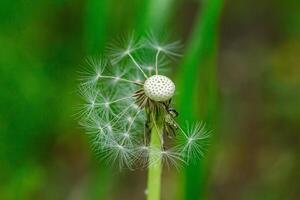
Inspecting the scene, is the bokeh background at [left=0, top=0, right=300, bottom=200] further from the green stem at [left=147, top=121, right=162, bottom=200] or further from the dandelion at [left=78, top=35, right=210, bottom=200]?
the green stem at [left=147, top=121, right=162, bottom=200]

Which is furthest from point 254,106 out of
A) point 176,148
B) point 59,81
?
point 176,148

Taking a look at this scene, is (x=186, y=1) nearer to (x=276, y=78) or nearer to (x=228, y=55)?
(x=228, y=55)

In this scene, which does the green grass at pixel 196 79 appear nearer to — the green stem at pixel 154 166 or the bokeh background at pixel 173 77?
the bokeh background at pixel 173 77

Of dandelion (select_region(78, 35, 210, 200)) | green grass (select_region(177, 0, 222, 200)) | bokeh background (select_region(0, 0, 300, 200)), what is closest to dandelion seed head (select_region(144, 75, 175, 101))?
dandelion (select_region(78, 35, 210, 200))

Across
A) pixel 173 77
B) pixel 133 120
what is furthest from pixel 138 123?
pixel 173 77

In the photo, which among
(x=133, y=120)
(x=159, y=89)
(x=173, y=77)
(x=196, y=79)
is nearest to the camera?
(x=159, y=89)

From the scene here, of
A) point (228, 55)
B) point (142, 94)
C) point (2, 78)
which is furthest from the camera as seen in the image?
point (228, 55)

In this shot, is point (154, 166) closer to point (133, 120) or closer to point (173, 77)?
point (133, 120)
